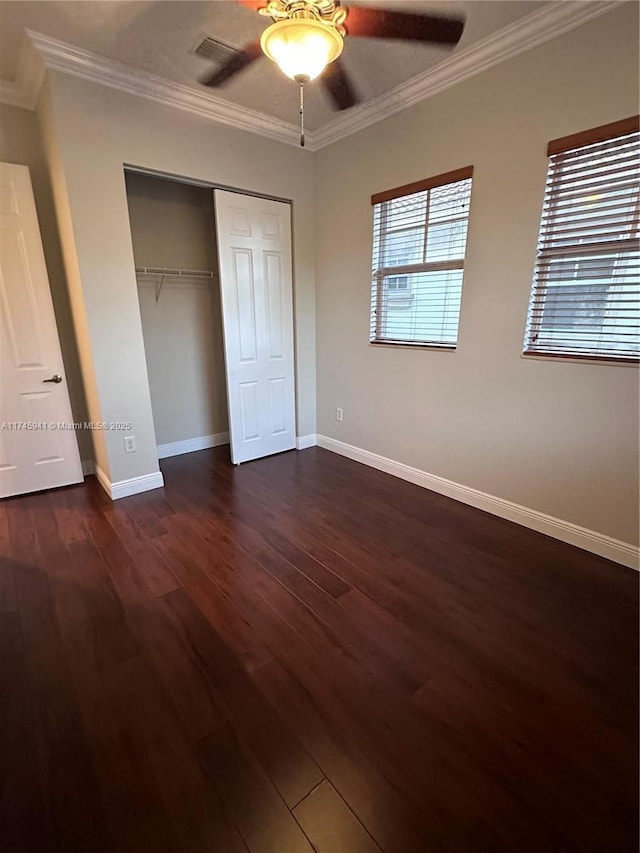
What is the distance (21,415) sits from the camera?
293 cm

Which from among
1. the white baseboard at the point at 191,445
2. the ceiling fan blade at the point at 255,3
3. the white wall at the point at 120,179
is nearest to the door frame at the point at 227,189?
the white wall at the point at 120,179

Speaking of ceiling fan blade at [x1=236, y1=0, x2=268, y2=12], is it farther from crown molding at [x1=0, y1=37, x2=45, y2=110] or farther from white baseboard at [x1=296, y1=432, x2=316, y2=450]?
white baseboard at [x1=296, y1=432, x2=316, y2=450]

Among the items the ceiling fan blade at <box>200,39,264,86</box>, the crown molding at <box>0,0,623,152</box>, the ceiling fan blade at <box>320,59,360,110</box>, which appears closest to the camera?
the ceiling fan blade at <box>200,39,264,86</box>

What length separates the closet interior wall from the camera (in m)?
3.46

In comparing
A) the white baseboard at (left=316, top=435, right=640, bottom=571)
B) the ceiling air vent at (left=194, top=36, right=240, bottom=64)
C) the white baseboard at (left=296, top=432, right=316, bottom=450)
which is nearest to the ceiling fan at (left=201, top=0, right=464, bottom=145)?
the ceiling air vent at (left=194, top=36, right=240, bottom=64)

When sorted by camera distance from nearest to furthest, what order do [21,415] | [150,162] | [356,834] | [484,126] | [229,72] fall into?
[356,834] → [229,72] → [484,126] → [150,162] → [21,415]

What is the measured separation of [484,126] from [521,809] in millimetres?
3179

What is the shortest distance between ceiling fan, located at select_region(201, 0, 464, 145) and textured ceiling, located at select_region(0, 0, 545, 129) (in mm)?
149

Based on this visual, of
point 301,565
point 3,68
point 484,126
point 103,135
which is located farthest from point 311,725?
point 3,68

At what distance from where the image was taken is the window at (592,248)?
1.94 m

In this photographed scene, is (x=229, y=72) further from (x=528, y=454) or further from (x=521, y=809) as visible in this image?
(x=521, y=809)

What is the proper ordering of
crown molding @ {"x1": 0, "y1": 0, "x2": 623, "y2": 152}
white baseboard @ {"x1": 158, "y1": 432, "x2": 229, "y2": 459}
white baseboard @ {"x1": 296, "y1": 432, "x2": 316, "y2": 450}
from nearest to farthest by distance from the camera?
crown molding @ {"x1": 0, "y1": 0, "x2": 623, "y2": 152} < white baseboard @ {"x1": 158, "y1": 432, "x2": 229, "y2": 459} < white baseboard @ {"x1": 296, "y1": 432, "x2": 316, "y2": 450}

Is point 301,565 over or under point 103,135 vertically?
under

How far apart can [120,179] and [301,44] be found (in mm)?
1662
